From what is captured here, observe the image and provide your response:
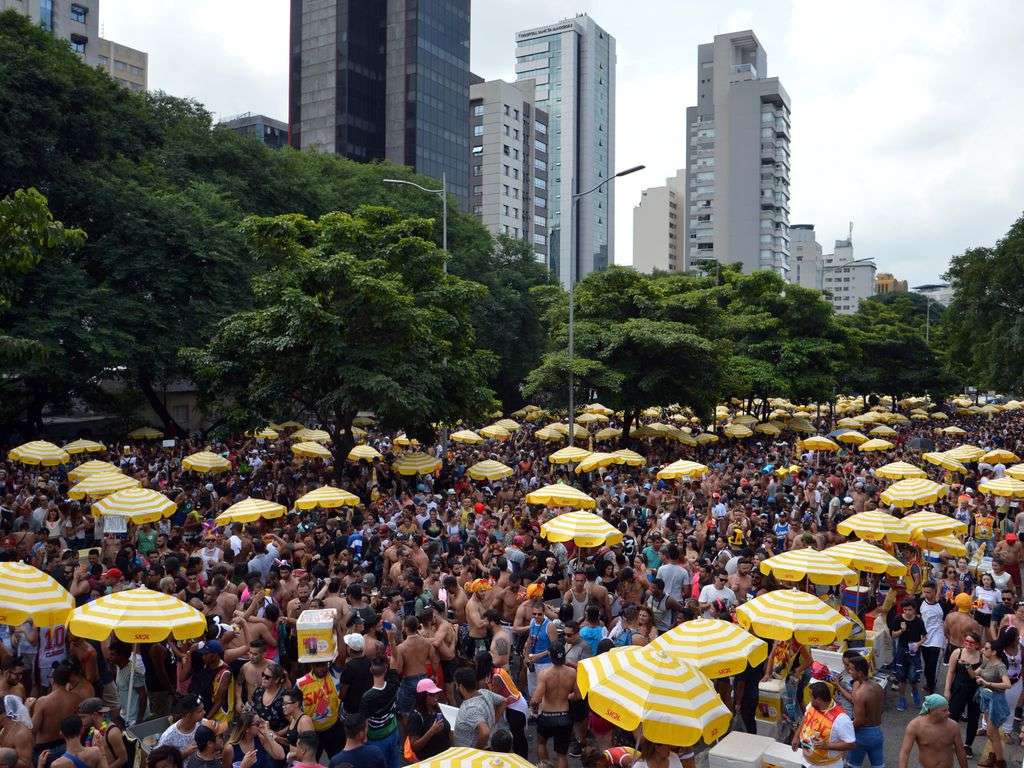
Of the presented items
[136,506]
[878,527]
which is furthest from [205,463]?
[878,527]

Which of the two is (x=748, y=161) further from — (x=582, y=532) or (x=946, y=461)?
(x=582, y=532)

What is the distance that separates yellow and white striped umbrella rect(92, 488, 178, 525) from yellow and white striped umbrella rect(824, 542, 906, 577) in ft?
33.3

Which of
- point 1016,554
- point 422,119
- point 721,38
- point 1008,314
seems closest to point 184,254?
point 1016,554

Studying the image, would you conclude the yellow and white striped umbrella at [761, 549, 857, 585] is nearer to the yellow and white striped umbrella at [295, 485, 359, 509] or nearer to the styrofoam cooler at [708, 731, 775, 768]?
the styrofoam cooler at [708, 731, 775, 768]

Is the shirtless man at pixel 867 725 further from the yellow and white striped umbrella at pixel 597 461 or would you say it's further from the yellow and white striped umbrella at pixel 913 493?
the yellow and white striped umbrella at pixel 597 461

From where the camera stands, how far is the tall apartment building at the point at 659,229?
456ft

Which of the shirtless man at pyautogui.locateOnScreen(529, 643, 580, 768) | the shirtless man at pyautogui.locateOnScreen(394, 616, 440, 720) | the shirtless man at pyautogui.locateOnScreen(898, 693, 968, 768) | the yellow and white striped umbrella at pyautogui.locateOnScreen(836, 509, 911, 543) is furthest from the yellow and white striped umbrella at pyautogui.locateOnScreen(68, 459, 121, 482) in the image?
the shirtless man at pyautogui.locateOnScreen(898, 693, 968, 768)

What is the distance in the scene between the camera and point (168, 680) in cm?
881

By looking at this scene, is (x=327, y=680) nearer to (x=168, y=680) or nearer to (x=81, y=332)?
(x=168, y=680)

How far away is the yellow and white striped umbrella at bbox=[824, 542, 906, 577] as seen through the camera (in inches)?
449

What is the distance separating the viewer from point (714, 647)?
26.2ft

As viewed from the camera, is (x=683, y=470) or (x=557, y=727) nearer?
(x=557, y=727)

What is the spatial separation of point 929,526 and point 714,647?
749 centimetres

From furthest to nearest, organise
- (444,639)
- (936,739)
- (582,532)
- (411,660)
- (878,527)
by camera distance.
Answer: (878,527) < (582,532) < (444,639) < (411,660) < (936,739)
